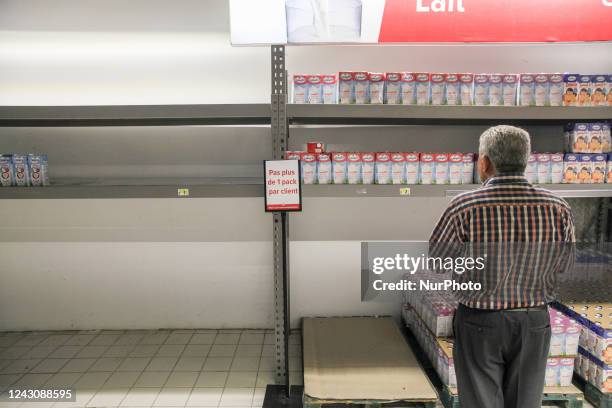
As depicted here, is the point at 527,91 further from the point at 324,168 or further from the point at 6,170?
the point at 6,170

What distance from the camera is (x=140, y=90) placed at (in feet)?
10.8

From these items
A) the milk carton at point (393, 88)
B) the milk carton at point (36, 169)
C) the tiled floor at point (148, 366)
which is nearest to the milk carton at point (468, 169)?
the milk carton at point (393, 88)

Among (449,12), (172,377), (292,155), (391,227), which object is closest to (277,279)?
(292,155)

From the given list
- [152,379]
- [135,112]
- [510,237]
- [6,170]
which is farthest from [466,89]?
[6,170]

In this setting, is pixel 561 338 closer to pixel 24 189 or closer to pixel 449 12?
pixel 449 12

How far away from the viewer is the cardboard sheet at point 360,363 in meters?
2.35

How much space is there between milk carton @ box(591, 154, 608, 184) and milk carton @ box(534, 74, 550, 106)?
512 millimetres

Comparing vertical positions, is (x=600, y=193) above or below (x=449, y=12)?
below

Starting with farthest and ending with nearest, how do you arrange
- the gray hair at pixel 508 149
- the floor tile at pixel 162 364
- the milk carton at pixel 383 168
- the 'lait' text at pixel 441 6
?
the floor tile at pixel 162 364
the 'lait' text at pixel 441 6
the milk carton at pixel 383 168
the gray hair at pixel 508 149

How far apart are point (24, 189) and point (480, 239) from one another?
270 centimetres

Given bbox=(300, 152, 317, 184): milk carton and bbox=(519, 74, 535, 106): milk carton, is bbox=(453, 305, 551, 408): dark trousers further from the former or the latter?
bbox=(519, 74, 535, 106): milk carton

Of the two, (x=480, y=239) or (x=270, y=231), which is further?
(x=270, y=231)

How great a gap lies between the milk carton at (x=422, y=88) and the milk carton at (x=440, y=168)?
356mm

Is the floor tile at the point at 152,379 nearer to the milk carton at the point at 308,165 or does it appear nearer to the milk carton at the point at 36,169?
the milk carton at the point at 36,169
